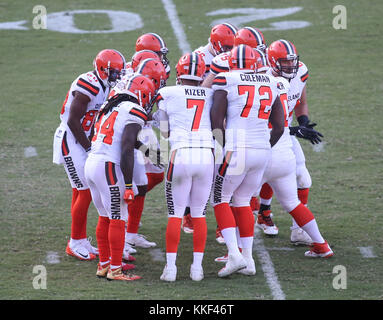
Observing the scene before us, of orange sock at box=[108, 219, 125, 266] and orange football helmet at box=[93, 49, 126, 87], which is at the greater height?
orange football helmet at box=[93, 49, 126, 87]

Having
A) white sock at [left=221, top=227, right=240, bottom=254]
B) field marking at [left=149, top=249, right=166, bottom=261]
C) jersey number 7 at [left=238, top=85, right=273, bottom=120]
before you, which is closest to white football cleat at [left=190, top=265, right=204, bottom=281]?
white sock at [left=221, top=227, right=240, bottom=254]

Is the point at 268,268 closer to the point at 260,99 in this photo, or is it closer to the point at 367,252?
the point at 367,252

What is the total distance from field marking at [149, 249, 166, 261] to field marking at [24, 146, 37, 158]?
10.9 ft

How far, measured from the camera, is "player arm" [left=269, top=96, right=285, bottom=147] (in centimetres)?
599

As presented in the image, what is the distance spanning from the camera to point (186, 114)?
225 inches

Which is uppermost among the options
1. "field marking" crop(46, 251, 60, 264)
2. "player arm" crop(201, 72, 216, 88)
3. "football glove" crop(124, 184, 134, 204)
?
"player arm" crop(201, 72, 216, 88)

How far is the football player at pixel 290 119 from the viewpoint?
6.43 m

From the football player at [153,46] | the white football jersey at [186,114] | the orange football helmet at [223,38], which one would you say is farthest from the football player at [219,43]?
the white football jersey at [186,114]

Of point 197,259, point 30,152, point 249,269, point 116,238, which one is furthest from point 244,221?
point 30,152

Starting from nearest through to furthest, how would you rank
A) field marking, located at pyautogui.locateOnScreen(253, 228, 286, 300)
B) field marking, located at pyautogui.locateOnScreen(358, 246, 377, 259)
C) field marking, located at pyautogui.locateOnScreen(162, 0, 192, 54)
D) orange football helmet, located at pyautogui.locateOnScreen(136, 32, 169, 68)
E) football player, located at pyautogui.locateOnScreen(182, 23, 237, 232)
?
field marking, located at pyautogui.locateOnScreen(253, 228, 286, 300)
field marking, located at pyautogui.locateOnScreen(358, 246, 377, 259)
orange football helmet, located at pyautogui.locateOnScreen(136, 32, 169, 68)
football player, located at pyautogui.locateOnScreen(182, 23, 237, 232)
field marking, located at pyautogui.locateOnScreen(162, 0, 192, 54)

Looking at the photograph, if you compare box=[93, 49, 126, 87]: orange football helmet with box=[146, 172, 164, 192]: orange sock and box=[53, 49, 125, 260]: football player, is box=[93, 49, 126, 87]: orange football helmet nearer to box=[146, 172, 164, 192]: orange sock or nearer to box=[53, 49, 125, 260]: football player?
box=[53, 49, 125, 260]: football player

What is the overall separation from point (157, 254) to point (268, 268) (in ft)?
3.51
